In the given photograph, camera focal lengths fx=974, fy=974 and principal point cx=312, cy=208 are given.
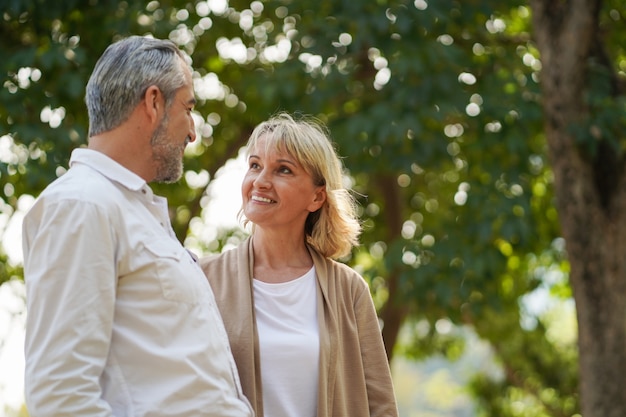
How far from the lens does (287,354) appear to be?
2.91 m

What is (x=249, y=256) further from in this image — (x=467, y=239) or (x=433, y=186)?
(x=433, y=186)

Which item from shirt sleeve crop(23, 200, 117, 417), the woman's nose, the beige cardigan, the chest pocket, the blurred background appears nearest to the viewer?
shirt sleeve crop(23, 200, 117, 417)

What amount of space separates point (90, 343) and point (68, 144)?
3.88m

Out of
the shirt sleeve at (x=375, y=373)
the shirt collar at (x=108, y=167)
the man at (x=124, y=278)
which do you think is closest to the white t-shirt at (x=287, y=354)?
the shirt sleeve at (x=375, y=373)

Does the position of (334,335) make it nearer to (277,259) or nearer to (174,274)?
(277,259)

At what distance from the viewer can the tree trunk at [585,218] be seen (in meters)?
6.16

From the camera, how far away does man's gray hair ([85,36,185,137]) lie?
2.25m

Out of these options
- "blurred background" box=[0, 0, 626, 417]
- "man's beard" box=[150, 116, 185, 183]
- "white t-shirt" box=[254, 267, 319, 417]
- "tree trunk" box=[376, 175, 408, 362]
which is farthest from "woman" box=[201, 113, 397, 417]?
"tree trunk" box=[376, 175, 408, 362]

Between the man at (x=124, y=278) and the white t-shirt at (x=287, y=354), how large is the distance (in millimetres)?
510

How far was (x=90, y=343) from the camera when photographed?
2.05 meters

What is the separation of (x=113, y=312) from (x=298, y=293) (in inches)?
40.2

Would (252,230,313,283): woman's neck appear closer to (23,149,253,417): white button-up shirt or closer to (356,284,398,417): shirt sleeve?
(356,284,398,417): shirt sleeve

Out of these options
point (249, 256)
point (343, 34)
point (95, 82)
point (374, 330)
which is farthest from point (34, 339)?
point (343, 34)

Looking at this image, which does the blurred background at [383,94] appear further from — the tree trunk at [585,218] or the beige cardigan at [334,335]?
the beige cardigan at [334,335]
